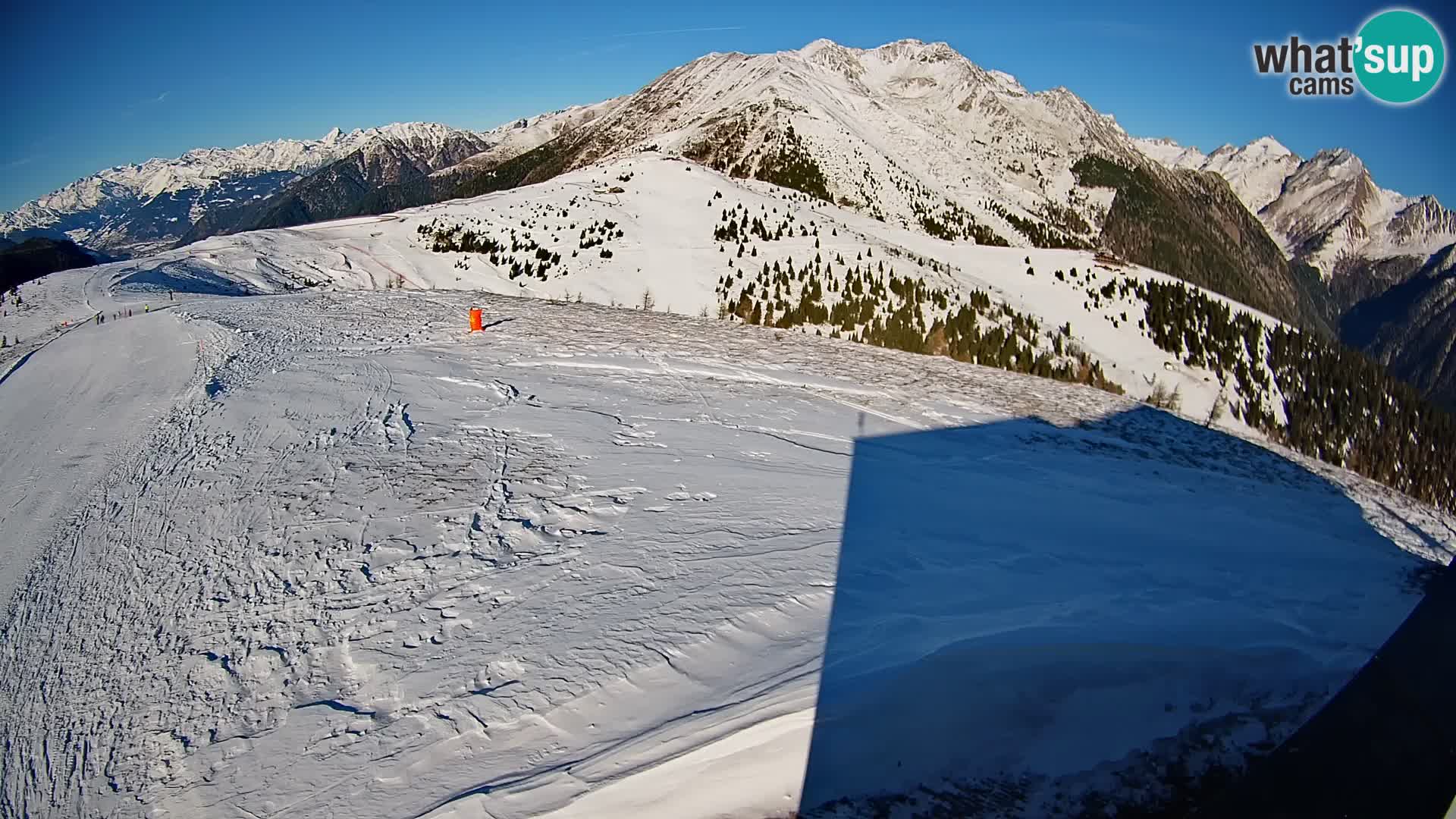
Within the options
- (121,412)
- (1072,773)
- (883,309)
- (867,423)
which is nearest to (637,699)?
(1072,773)

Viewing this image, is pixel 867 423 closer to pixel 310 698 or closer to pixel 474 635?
pixel 474 635

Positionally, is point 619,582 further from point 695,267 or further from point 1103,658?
point 695,267

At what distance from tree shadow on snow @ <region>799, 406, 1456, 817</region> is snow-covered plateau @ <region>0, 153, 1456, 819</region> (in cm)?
3

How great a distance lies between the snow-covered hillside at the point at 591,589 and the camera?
3832mm

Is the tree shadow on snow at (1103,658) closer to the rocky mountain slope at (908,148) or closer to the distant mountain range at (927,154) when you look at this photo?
the rocky mountain slope at (908,148)

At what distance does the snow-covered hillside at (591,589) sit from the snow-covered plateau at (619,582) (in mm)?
31

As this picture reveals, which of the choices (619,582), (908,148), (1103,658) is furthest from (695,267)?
(908,148)

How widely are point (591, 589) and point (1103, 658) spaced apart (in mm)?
3754

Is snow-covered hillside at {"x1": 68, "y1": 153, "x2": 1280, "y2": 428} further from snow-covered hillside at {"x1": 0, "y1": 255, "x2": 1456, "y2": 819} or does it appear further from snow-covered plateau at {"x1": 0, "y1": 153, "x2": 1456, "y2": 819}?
snow-covered hillside at {"x1": 0, "y1": 255, "x2": 1456, "y2": 819}

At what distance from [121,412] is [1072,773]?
11.0 metres

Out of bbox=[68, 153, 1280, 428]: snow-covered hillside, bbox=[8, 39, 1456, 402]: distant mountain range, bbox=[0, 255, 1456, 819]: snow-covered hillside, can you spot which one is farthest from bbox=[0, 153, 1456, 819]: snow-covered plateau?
bbox=[8, 39, 1456, 402]: distant mountain range

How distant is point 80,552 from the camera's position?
589 cm

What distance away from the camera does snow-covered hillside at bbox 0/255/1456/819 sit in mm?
3832

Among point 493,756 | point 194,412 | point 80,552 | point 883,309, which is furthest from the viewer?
point 883,309
